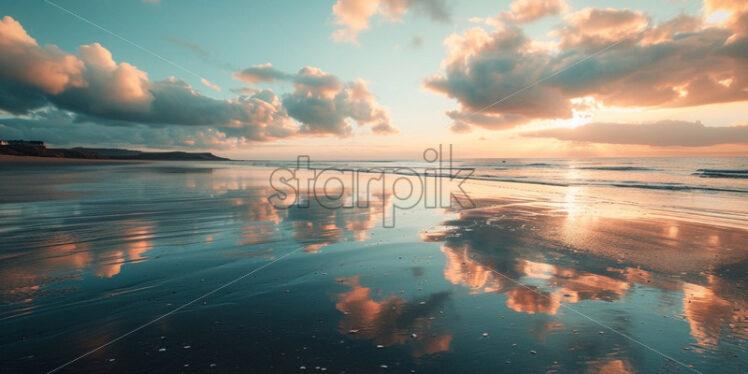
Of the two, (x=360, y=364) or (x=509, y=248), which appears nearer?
(x=360, y=364)

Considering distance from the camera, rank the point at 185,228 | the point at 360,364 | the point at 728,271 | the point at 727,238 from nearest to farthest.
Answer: the point at 360,364 → the point at 728,271 → the point at 727,238 → the point at 185,228

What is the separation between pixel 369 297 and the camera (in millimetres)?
5297

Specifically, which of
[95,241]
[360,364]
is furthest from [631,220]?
[95,241]

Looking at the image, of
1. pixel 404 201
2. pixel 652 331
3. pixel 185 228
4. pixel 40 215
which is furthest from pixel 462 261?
pixel 40 215

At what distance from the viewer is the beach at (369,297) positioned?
3623 millimetres

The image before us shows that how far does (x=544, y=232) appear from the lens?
1027cm

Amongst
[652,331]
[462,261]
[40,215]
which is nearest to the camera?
[652,331]

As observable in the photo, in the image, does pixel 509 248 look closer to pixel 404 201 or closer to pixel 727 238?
pixel 727 238

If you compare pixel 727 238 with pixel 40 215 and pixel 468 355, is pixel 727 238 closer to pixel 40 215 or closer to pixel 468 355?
pixel 468 355

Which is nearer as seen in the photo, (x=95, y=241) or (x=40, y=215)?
(x=95, y=241)

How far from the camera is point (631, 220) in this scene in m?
12.4

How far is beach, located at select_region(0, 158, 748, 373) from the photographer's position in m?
3.62

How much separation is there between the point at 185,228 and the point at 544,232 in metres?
11.4

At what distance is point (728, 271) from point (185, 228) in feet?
45.1
